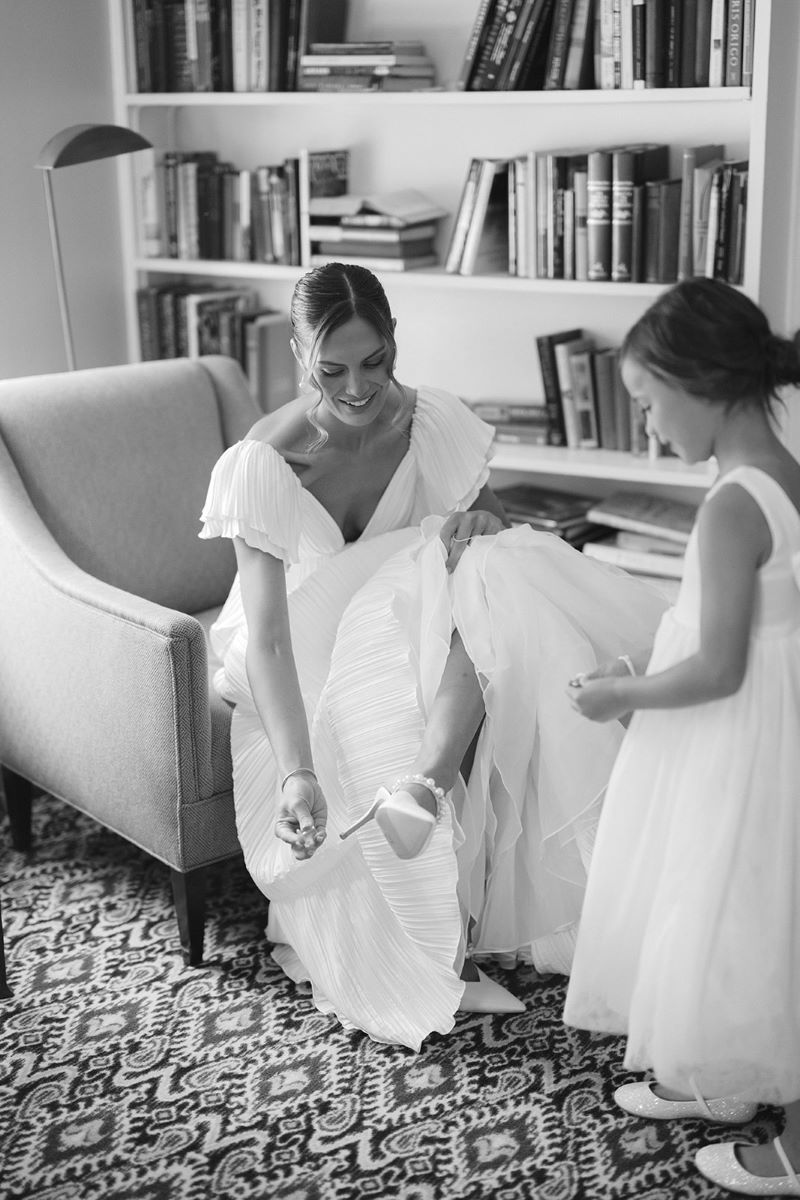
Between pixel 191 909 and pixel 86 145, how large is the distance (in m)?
1.54

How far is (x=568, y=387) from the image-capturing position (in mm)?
3053

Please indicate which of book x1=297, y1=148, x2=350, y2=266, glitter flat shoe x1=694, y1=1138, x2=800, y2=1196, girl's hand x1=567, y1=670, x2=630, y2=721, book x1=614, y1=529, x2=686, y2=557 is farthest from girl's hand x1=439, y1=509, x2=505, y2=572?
book x1=297, y1=148, x2=350, y2=266

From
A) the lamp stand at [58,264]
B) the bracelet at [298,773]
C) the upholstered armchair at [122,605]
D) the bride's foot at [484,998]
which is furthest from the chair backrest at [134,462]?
the bride's foot at [484,998]

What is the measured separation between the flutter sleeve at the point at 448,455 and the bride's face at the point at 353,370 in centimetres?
23

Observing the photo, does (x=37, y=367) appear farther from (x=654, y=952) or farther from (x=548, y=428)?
(x=654, y=952)

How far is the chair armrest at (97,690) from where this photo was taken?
205 cm

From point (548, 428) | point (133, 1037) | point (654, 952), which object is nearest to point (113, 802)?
point (133, 1037)

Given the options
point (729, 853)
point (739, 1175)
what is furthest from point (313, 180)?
point (739, 1175)

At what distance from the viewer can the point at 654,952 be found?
150cm

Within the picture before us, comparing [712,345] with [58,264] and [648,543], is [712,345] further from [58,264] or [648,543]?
[58,264]

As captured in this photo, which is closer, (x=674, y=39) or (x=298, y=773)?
(x=298, y=773)

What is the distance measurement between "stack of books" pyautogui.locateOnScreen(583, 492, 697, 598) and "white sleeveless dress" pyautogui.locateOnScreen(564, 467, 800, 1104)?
4.48ft

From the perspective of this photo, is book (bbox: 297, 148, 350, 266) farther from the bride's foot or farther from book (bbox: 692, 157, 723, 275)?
the bride's foot

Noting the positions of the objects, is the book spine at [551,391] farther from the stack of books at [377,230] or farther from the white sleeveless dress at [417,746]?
the white sleeveless dress at [417,746]
